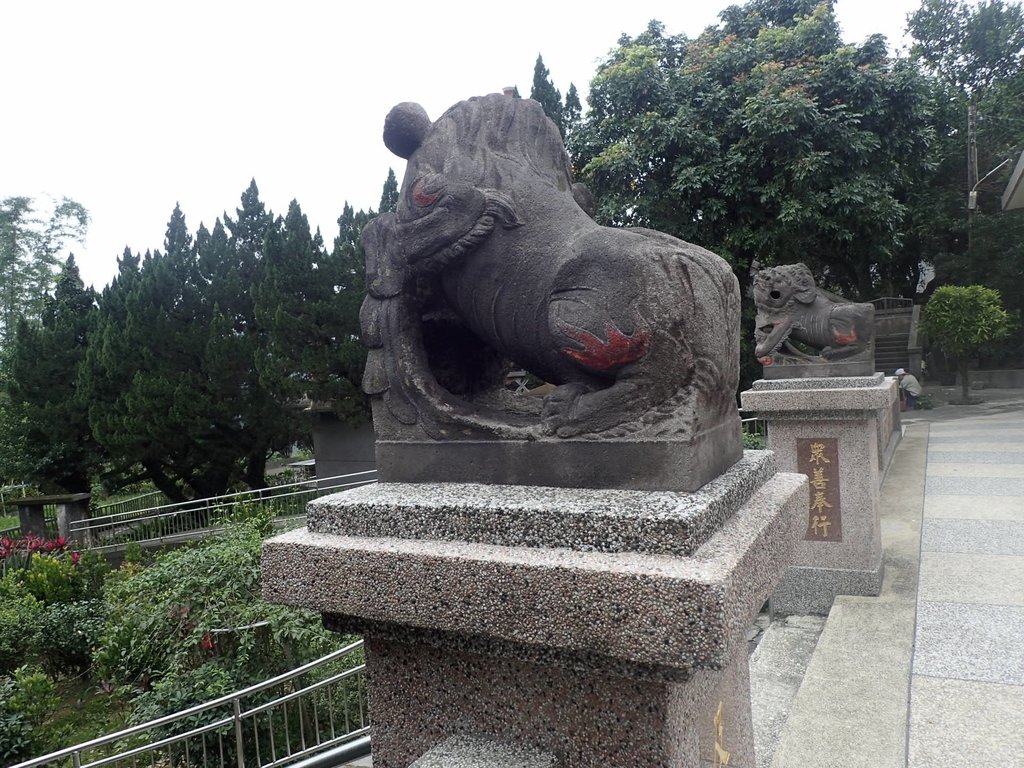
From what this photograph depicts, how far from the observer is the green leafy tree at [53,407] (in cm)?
1335

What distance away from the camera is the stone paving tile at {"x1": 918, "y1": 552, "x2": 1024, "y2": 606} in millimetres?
4082

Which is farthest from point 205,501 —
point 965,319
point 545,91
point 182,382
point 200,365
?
point 965,319

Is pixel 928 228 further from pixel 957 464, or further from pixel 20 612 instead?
pixel 20 612

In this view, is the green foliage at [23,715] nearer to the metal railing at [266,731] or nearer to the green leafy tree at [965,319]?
the metal railing at [266,731]

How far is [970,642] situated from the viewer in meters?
3.51

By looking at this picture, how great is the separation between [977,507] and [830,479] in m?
2.28

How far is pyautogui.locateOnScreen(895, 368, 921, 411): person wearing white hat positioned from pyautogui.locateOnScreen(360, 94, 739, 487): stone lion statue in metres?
15.4

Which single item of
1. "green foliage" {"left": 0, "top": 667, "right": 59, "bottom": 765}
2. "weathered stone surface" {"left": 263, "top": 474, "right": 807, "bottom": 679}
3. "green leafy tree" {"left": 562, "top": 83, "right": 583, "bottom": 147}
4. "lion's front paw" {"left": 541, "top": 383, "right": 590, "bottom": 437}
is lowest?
"green foliage" {"left": 0, "top": 667, "right": 59, "bottom": 765}

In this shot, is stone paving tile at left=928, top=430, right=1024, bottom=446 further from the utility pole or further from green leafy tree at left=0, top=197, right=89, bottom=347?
green leafy tree at left=0, top=197, right=89, bottom=347

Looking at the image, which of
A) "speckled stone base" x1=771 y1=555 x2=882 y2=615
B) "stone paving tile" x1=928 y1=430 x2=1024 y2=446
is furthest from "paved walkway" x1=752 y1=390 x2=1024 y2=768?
"stone paving tile" x1=928 y1=430 x2=1024 y2=446

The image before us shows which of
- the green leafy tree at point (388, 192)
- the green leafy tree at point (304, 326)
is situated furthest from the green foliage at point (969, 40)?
the green leafy tree at point (304, 326)

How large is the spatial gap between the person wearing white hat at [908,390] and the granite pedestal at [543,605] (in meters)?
15.5

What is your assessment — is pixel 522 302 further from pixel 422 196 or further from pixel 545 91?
pixel 545 91

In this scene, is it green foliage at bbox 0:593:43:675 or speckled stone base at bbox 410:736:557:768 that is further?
green foliage at bbox 0:593:43:675
